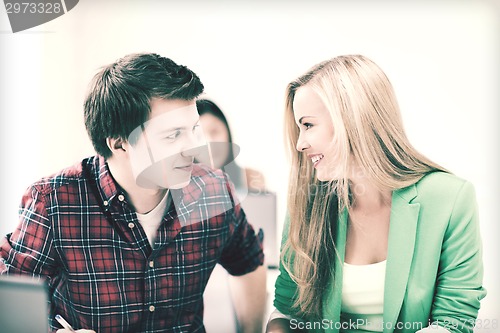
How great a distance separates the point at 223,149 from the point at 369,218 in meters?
0.37

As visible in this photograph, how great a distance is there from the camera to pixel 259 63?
1.27m

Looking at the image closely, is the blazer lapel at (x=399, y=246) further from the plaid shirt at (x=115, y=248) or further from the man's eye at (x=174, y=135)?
the man's eye at (x=174, y=135)

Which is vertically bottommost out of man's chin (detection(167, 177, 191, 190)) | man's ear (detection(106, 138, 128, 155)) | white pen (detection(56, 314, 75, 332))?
white pen (detection(56, 314, 75, 332))

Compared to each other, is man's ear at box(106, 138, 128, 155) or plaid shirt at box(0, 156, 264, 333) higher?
man's ear at box(106, 138, 128, 155)

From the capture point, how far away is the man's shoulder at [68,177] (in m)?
1.21

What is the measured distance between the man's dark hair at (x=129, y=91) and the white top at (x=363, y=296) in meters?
0.54

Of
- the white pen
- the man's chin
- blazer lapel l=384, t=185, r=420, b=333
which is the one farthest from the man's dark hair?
blazer lapel l=384, t=185, r=420, b=333

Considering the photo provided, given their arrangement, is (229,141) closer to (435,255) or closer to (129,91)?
(129,91)

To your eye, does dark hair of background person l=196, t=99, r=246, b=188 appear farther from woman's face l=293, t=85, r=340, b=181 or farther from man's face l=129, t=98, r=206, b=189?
woman's face l=293, t=85, r=340, b=181

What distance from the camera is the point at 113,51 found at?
125 centimetres

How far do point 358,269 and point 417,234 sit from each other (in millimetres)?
151

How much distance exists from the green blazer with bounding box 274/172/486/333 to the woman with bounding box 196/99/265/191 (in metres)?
0.32

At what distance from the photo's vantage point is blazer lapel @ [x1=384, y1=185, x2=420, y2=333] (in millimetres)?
1186

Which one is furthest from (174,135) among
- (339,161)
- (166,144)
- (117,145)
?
(339,161)
